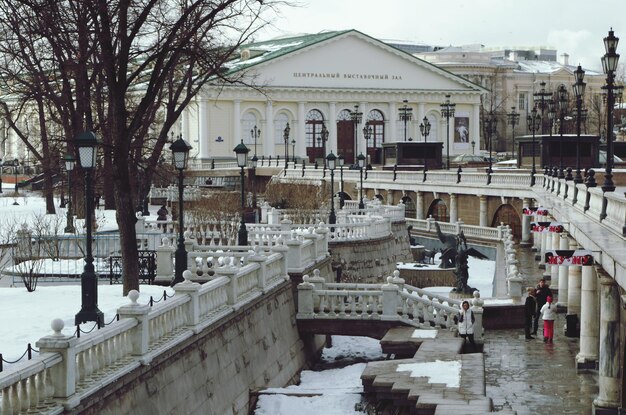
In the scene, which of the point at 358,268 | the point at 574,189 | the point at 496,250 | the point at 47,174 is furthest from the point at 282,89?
the point at 574,189

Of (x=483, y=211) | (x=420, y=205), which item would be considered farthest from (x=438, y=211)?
(x=483, y=211)

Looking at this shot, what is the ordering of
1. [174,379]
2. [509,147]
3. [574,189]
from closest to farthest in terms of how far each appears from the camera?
1. [174,379]
2. [574,189]
3. [509,147]

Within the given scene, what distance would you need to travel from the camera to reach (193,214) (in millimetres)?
45625

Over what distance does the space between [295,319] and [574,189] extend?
8.14 metres

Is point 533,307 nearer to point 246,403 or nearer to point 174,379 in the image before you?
point 246,403

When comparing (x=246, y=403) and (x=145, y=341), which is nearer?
(x=145, y=341)

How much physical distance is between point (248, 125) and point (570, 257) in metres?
93.6

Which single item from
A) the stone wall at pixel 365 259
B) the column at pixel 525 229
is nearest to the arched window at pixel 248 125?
the column at pixel 525 229

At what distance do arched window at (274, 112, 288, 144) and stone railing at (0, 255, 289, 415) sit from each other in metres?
92.1

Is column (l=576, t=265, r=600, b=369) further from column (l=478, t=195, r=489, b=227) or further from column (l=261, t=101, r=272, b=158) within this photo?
column (l=261, t=101, r=272, b=158)

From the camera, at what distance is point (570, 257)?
19594mm

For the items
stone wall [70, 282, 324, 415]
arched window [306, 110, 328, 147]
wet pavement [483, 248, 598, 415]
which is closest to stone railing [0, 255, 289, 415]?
stone wall [70, 282, 324, 415]

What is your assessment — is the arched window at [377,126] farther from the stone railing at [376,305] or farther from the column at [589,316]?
the column at [589,316]

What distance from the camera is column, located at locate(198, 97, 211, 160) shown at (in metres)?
108
